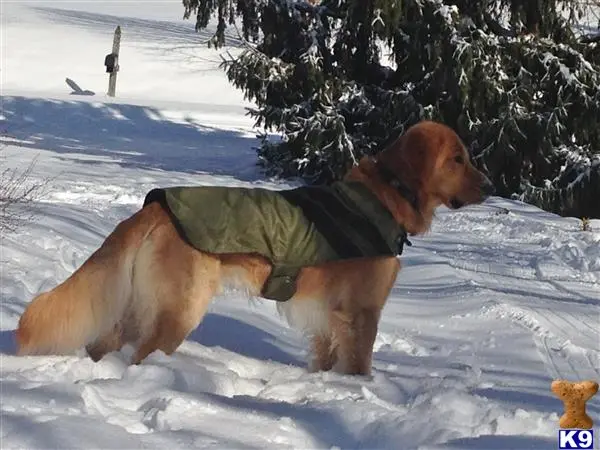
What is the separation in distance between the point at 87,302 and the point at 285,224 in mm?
1113

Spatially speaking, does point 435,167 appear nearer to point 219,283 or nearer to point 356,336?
point 356,336

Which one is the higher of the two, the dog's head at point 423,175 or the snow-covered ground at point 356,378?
the dog's head at point 423,175

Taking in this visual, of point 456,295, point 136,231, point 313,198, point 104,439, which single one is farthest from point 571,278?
point 104,439

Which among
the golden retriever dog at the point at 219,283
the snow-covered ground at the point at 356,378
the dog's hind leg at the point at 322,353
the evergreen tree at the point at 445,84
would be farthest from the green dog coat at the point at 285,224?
the evergreen tree at the point at 445,84

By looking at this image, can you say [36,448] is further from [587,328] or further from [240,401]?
[587,328]

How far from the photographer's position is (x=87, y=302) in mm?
4117

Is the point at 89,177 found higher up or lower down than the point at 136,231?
lower down

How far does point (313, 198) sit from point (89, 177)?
10396mm

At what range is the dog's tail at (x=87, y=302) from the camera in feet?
12.9

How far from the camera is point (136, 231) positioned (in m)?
4.23

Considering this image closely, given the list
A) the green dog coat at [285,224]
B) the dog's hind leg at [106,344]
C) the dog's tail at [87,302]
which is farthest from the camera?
the dog's hind leg at [106,344]

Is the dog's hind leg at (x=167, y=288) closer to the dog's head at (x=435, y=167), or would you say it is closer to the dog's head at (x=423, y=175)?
the dog's head at (x=423, y=175)

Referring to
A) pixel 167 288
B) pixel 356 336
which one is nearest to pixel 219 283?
pixel 167 288

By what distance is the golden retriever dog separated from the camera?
411 centimetres
